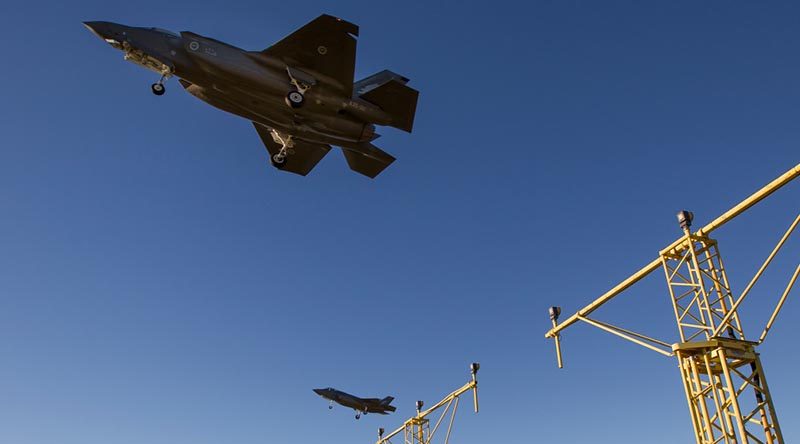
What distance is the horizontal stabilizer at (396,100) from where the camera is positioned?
909 inches

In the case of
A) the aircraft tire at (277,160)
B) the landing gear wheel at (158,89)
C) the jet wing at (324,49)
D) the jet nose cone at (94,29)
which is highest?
the jet wing at (324,49)

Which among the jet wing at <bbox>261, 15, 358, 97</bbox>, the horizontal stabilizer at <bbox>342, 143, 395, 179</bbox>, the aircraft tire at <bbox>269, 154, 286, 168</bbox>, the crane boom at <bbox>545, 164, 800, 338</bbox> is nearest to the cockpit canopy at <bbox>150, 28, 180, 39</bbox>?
the jet wing at <bbox>261, 15, 358, 97</bbox>

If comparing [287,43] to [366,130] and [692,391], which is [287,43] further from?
[692,391]

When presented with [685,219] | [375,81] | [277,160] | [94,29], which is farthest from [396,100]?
[685,219]

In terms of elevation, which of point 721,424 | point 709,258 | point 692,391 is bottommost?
point 721,424

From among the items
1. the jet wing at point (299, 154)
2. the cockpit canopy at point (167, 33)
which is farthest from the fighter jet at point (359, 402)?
the cockpit canopy at point (167, 33)

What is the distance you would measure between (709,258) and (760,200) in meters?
2.31

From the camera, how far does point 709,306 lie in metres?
14.4

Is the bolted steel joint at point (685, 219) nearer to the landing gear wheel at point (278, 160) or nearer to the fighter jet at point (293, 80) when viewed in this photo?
the fighter jet at point (293, 80)

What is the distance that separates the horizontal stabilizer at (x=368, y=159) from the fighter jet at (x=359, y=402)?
36479mm

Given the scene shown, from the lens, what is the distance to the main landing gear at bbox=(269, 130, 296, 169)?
82.8 feet

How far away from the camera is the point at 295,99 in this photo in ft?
70.9

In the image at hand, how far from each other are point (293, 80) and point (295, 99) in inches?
29.0

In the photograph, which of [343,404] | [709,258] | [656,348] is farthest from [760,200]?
[343,404]
